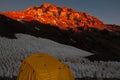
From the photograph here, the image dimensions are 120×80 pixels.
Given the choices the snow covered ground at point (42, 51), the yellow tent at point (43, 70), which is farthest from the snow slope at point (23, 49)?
the yellow tent at point (43, 70)

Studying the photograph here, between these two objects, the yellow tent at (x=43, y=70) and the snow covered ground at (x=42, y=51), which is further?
the snow covered ground at (x=42, y=51)

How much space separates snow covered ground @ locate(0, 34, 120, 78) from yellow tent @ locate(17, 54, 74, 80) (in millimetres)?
9234

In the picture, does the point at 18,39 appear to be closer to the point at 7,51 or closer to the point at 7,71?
the point at 7,51

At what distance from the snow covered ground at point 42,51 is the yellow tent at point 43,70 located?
30.3 feet

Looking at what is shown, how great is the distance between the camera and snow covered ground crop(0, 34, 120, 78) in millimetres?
33134

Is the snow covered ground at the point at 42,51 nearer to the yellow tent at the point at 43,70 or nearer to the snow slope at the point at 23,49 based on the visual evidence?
the snow slope at the point at 23,49

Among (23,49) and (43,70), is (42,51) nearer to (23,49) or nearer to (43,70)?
(23,49)

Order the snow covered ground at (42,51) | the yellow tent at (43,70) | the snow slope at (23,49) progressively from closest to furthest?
the yellow tent at (43,70) → the snow covered ground at (42,51) → the snow slope at (23,49)

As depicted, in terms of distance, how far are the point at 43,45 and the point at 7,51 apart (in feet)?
43.3

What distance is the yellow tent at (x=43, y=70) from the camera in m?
18.1

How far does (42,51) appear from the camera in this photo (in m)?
51.2

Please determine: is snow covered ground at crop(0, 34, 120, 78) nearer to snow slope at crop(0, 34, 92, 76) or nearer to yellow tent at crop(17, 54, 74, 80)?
snow slope at crop(0, 34, 92, 76)

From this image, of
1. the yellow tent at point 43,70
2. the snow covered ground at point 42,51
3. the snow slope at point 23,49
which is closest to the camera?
the yellow tent at point 43,70

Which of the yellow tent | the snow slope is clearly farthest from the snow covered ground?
the yellow tent
